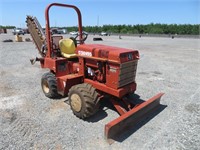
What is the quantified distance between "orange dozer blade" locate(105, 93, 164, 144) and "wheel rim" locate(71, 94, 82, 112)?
993 mm

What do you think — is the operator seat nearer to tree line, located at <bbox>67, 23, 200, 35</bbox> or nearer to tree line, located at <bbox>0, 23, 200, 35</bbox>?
tree line, located at <bbox>0, 23, 200, 35</bbox>

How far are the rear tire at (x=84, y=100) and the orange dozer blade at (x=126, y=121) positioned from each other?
0.69m

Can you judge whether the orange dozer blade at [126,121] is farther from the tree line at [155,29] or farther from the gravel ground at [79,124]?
the tree line at [155,29]

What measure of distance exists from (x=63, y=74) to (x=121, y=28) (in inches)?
2826

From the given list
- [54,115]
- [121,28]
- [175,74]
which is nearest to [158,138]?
[54,115]

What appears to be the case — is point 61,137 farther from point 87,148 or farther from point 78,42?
point 78,42

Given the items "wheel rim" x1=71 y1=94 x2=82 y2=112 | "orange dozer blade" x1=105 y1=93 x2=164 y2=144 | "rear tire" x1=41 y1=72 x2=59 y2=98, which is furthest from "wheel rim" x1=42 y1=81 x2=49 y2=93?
"orange dozer blade" x1=105 y1=93 x2=164 y2=144

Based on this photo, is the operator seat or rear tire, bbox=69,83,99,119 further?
the operator seat

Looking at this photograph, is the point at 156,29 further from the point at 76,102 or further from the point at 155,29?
the point at 76,102

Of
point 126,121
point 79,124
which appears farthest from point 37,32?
point 126,121

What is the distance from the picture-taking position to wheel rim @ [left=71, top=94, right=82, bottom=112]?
4150 millimetres

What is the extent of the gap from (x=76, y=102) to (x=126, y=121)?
1.22 meters

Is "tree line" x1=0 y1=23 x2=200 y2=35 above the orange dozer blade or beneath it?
above

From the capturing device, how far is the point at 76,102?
421 centimetres
